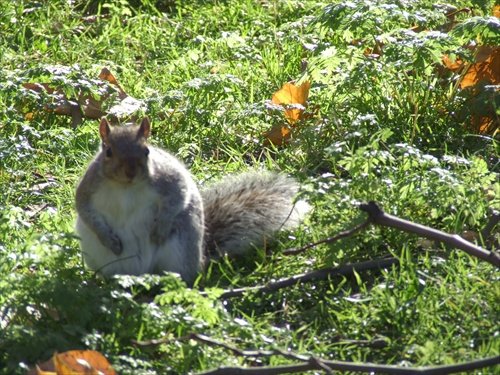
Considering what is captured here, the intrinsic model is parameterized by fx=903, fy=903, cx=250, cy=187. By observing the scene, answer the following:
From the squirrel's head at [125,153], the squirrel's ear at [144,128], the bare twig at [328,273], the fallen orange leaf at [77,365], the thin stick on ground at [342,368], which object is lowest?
the bare twig at [328,273]

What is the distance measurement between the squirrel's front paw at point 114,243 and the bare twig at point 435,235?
90cm

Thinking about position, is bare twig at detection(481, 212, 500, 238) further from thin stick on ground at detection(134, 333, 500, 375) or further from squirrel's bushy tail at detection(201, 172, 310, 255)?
thin stick on ground at detection(134, 333, 500, 375)

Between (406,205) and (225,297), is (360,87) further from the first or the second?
(225,297)

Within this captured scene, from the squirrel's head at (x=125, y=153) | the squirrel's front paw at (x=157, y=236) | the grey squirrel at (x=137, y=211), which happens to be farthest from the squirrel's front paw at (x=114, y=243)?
the squirrel's head at (x=125, y=153)

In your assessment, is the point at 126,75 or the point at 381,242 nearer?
the point at 381,242

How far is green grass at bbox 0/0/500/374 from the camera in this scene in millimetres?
2486

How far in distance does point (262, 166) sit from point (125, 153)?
996 mm

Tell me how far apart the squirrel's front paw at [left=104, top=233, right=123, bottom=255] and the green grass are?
116 mm

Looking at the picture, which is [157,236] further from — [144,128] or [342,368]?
[342,368]

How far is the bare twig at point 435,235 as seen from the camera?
230cm

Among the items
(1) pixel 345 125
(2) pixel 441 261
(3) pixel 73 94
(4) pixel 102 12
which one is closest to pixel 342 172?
(1) pixel 345 125

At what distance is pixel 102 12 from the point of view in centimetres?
531

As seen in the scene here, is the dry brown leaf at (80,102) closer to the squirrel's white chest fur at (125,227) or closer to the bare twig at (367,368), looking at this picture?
the squirrel's white chest fur at (125,227)

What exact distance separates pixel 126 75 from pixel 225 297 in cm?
197
